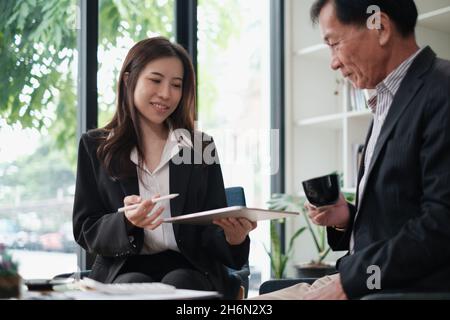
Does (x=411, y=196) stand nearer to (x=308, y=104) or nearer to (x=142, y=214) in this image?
(x=142, y=214)

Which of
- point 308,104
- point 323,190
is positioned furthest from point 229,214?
point 308,104

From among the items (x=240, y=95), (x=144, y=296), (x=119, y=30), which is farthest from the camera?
(x=240, y=95)

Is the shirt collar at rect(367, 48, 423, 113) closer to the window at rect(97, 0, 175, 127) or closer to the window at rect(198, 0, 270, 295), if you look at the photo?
the window at rect(97, 0, 175, 127)

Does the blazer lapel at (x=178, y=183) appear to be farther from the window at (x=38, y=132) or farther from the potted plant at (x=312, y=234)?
the potted plant at (x=312, y=234)

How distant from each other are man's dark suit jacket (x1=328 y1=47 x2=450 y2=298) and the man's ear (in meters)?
0.11

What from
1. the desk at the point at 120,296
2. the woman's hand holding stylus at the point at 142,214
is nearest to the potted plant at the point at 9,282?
the desk at the point at 120,296

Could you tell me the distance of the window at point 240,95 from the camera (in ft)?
13.4

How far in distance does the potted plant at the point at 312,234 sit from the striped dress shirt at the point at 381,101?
1.83 m

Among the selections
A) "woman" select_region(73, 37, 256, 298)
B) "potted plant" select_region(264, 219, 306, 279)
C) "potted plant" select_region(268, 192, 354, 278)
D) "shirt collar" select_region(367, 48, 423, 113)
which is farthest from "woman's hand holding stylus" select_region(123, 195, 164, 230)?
"potted plant" select_region(264, 219, 306, 279)

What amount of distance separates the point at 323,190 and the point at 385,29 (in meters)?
0.46

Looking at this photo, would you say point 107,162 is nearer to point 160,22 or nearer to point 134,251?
point 134,251

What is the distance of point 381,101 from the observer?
1818 millimetres

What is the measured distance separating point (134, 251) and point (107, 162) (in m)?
0.32

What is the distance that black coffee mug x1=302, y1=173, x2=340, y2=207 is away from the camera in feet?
5.65
